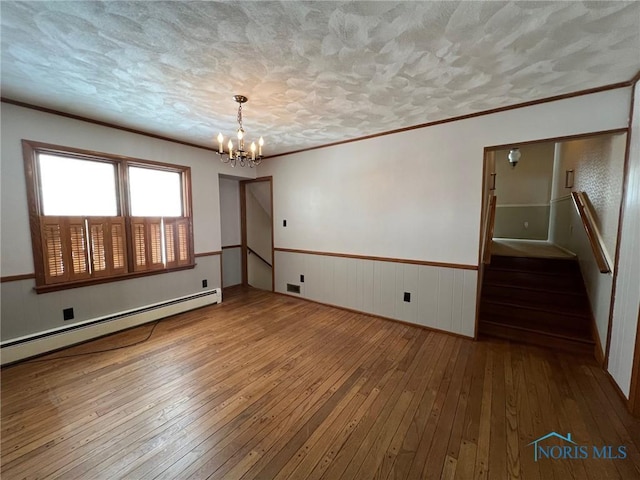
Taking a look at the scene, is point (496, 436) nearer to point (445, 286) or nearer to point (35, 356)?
point (445, 286)

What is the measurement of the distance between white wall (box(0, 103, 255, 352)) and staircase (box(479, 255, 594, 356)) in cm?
435

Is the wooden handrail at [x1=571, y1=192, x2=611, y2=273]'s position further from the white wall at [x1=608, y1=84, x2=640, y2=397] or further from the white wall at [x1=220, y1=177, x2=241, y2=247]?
the white wall at [x1=220, y1=177, x2=241, y2=247]

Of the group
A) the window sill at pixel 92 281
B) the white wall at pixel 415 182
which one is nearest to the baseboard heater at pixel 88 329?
the window sill at pixel 92 281

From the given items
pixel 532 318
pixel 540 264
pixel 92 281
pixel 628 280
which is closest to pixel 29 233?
pixel 92 281

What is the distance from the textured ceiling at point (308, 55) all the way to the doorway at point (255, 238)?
2.65m

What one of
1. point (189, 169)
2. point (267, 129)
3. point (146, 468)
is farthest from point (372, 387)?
point (189, 169)

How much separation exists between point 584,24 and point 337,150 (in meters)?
2.76

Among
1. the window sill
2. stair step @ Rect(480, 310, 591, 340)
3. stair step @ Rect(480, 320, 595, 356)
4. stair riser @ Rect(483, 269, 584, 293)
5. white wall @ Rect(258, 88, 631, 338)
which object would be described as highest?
white wall @ Rect(258, 88, 631, 338)

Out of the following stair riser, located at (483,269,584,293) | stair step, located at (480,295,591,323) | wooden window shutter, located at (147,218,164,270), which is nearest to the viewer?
stair step, located at (480,295,591,323)

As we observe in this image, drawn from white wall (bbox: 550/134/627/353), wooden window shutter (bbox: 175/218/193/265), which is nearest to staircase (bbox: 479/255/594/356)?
white wall (bbox: 550/134/627/353)

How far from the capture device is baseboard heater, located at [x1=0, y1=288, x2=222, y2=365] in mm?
2498

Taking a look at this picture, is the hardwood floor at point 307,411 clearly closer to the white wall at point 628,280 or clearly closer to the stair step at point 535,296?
the white wall at point 628,280

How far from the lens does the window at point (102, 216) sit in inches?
106

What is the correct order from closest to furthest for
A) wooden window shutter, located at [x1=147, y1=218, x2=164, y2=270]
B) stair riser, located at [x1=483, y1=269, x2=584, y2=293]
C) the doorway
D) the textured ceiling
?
the textured ceiling → stair riser, located at [x1=483, y1=269, x2=584, y2=293] → wooden window shutter, located at [x1=147, y1=218, x2=164, y2=270] → the doorway
